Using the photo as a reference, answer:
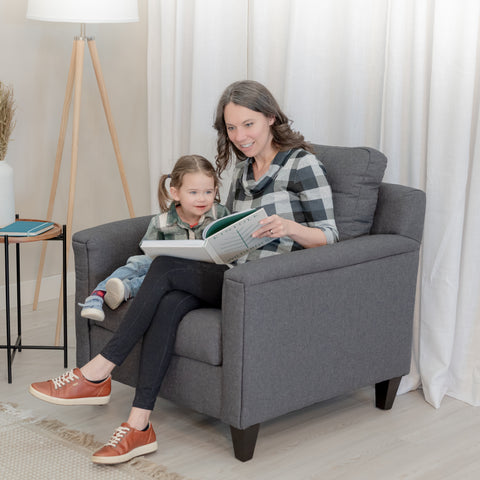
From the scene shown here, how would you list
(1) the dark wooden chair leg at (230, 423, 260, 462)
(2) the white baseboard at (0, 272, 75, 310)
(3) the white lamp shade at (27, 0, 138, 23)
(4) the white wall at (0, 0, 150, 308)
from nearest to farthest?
(1) the dark wooden chair leg at (230, 423, 260, 462)
(3) the white lamp shade at (27, 0, 138, 23)
(4) the white wall at (0, 0, 150, 308)
(2) the white baseboard at (0, 272, 75, 310)

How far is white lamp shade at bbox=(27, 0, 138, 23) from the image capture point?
10.0 feet

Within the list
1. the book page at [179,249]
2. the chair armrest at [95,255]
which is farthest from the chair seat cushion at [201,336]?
the chair armrest at [95,255]

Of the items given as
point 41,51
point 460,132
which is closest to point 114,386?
point 460,132

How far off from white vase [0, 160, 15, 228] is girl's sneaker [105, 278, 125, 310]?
69cm

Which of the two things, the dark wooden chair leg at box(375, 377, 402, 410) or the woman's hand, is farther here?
the dark wooden chair leg at box(375, 377, 402, 410)

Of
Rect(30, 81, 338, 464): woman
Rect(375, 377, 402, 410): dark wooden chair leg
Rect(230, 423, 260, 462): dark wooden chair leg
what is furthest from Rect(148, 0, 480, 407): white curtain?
Rect(230, 423, 260, 462): dark wooden chair leg

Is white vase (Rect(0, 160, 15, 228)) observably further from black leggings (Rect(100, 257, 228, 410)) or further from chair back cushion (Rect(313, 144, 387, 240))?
chair back cushion (Rect(313, 144, 387, 240))

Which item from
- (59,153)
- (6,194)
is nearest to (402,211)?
(6,194)

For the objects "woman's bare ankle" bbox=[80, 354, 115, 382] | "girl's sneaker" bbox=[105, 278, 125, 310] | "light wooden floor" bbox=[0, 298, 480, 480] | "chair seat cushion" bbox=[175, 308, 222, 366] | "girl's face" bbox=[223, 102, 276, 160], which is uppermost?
"girl's face" bbox=[223, 102, 276, 160]

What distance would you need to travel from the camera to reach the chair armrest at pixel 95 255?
2559 mm

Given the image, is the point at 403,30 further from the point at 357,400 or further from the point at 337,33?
the point at 357,400

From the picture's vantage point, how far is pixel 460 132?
2576 millimetres

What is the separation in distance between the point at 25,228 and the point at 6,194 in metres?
0.14

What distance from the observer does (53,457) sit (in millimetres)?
2299
